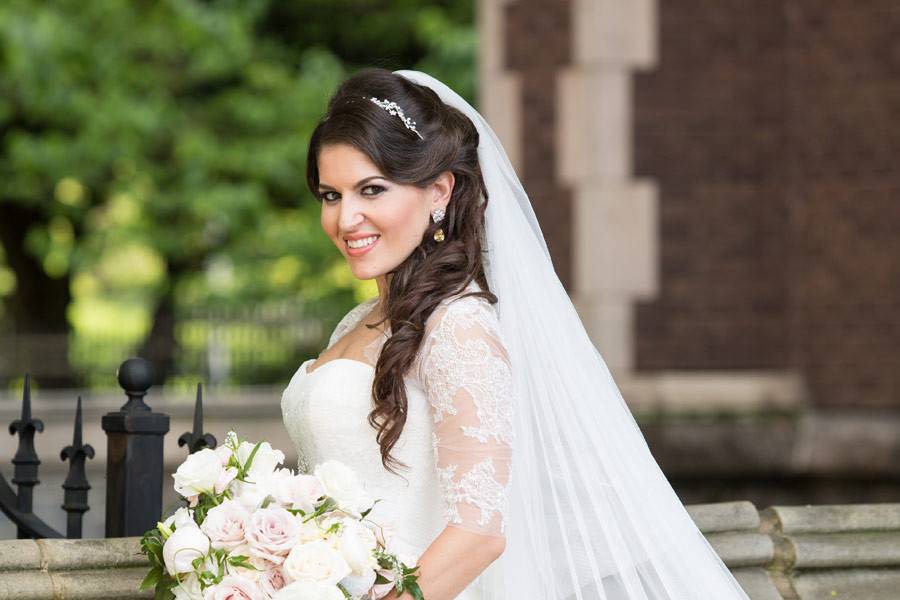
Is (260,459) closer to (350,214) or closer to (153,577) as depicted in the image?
(153,577)

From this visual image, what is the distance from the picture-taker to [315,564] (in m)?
2.29

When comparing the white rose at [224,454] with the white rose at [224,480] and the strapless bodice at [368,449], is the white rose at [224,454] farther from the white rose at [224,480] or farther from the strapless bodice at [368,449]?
the strapless bodice at [368,449]

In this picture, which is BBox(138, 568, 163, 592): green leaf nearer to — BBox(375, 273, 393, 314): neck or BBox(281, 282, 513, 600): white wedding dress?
BBox(281, 282, 513, 600): white wedding dress

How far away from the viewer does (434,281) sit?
2734 mm

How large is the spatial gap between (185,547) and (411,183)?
84 cm

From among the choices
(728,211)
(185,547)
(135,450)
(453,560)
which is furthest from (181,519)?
(728,211)

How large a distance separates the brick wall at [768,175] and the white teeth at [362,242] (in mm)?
5547

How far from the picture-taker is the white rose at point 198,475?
242 cm

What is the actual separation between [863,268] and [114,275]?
15067 mm

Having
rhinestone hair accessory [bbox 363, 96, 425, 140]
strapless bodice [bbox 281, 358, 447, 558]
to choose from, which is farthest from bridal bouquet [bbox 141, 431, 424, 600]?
rhinestone hair accessory [bbox 363, 96, 425, 140]

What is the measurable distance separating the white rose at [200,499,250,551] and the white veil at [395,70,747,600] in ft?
2.13

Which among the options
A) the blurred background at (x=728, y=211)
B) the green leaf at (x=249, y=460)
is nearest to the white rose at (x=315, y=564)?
the green leaf at (x=249, y=460)

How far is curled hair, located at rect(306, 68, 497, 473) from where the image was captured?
268cm

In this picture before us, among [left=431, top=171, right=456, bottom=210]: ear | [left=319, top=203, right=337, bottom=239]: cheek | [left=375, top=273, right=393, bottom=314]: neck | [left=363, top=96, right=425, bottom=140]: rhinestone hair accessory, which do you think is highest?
[left=363, top=96, right=425, bottom=140]: rhinestone hair accessory
